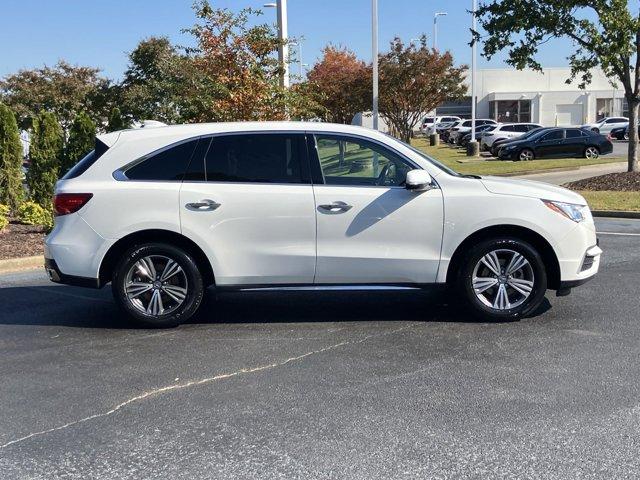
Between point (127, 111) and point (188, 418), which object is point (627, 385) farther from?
point (127, 111)

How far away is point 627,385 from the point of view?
459cm

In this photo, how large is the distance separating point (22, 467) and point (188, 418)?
959 mm

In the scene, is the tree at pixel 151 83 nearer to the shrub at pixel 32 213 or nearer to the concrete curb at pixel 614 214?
the shrub at pixel 32 213

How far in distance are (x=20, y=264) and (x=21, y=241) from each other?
1.43 meters

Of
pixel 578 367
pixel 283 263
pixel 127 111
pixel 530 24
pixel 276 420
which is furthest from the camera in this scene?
pixel 127 111

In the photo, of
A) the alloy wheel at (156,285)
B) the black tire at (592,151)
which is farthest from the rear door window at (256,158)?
the black tire at (592,151)

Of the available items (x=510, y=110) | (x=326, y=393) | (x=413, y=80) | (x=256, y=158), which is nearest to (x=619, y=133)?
(x=413, y=80)

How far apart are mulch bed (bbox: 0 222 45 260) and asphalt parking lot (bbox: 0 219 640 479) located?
2.95 m

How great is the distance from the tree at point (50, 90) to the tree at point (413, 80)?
14652 millimetres

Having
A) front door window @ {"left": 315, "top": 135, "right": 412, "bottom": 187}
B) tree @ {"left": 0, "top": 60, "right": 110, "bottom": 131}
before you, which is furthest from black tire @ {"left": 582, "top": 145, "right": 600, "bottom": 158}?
front door window @ {"left": 315, "top": 135, "right": 412, "bottom": 187}

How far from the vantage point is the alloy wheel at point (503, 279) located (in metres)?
6.12

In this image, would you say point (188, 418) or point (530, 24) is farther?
point (530, 24)

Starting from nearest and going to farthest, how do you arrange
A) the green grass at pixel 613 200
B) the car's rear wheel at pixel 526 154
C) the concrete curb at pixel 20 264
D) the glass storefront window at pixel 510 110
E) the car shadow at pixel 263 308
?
1. the car shadow at pixel 263 308
2. the concrete curb at pixel 20 264
3. the green grass at pixel 613 200
4. the car's rear wheel at pixel 526 154
5. the glass storefront window at pixel 510 110

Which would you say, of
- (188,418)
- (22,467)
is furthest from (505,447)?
(22,467)
